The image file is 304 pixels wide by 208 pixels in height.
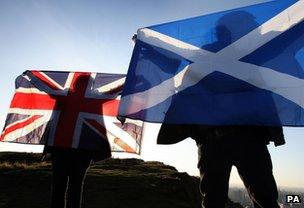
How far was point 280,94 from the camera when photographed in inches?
180

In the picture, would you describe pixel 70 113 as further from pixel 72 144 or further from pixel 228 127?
pixel 228 127

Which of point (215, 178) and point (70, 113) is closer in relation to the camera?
point (215, 178)

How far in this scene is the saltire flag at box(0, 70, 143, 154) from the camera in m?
6.37

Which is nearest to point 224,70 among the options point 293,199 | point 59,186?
point 293,199

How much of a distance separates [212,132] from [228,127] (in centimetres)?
16

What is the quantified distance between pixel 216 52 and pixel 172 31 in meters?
0.75

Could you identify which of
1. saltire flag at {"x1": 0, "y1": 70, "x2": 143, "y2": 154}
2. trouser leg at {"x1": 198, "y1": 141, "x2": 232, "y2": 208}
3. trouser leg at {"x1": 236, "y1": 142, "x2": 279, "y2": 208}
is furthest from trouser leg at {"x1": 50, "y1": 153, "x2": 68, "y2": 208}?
trouser leg at {"x1": 236, "y1": 142, "x2": 279, "y2": 208}

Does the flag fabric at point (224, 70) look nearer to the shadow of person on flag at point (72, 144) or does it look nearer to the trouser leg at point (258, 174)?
the trouser leg at point (258, 174)

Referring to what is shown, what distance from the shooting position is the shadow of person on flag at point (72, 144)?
5.72 metres

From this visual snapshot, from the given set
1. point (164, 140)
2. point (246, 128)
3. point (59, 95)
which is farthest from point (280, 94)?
point (59, 95)

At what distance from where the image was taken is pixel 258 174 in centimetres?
391

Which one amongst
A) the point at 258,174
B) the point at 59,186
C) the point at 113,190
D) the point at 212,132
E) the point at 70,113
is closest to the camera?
the point at 258,174

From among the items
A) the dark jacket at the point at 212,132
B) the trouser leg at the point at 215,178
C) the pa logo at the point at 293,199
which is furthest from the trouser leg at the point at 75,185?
the pa logo at the point at 293,199

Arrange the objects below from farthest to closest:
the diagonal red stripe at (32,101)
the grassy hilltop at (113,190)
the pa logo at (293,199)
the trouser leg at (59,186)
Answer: the grassy hilltop at (113,190), the diagonal red stripe at (32,101), the pa logo at (293,199), the trouser leg at (59,186)
